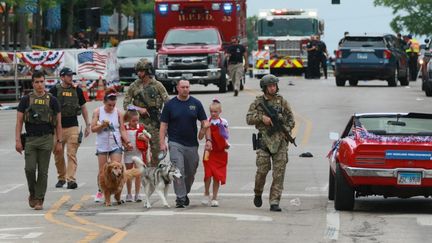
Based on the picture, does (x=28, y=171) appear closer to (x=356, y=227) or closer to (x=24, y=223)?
(x=24, y=223)

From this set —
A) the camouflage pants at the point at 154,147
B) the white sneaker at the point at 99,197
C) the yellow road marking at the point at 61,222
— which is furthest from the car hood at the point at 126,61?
the white sneaker at the point at 99,197

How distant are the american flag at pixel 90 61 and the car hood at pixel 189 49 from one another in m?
2.32

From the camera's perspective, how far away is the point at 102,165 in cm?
1905

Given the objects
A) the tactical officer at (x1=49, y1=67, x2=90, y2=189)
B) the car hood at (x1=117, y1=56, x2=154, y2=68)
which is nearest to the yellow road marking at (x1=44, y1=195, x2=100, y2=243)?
the tactical officer at (x1=49, y1=67, x2=90, y2=189)

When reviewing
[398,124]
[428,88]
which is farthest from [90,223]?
[428,88]

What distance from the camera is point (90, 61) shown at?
4559 cm

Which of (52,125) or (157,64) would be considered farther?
(157,64)

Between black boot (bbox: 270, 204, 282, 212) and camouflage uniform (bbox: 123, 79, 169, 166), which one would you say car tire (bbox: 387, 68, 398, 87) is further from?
black boot (bbox: 270, 204, 282, 212)

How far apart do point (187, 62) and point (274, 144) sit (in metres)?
26.5

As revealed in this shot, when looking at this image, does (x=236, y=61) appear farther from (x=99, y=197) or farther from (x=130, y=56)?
(x=99, y=197)

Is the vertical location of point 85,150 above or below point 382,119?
below

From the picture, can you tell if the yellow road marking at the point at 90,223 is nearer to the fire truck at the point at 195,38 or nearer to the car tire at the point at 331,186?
the car tire at the point at 331,186

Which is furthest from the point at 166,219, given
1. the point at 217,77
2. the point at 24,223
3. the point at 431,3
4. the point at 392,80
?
the point at 431,3

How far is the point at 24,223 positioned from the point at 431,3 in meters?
137
